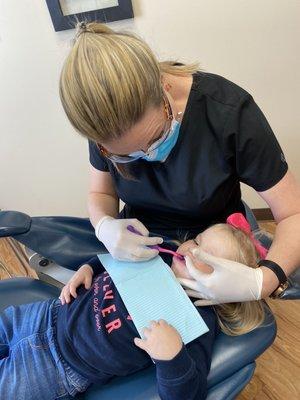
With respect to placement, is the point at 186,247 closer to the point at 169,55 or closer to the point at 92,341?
the point at 92,341

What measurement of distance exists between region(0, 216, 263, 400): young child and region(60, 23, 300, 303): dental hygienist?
0.30 feet

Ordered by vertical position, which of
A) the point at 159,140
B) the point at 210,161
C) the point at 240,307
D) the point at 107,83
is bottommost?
the point at 240,307

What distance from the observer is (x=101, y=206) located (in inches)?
44.8

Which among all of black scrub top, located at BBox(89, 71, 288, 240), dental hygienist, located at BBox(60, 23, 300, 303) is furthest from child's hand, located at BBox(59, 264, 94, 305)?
black scrub top, located at BBox(89, 71, 288, 240)

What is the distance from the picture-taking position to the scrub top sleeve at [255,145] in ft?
2.81

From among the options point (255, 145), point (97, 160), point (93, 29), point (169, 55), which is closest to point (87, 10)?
point (169, 55)

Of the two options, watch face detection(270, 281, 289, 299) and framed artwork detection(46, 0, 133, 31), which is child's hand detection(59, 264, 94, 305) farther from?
framed artwork detection(46, 0, 133, 31)

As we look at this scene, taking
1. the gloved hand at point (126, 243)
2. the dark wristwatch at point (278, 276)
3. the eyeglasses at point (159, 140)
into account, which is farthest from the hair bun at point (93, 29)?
the dark wristwatch at point (278, 276)

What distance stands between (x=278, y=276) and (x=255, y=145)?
29 centimetres

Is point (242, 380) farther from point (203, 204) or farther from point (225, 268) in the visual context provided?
point (203, 204)

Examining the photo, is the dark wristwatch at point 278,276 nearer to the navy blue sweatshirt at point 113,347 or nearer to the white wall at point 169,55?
the navy blue sweatshirt at point 113,347

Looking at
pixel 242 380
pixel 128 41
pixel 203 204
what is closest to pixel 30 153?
pixel 203 204

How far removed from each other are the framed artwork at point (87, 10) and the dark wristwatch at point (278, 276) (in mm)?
1125

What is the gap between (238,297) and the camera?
813 millimetres
